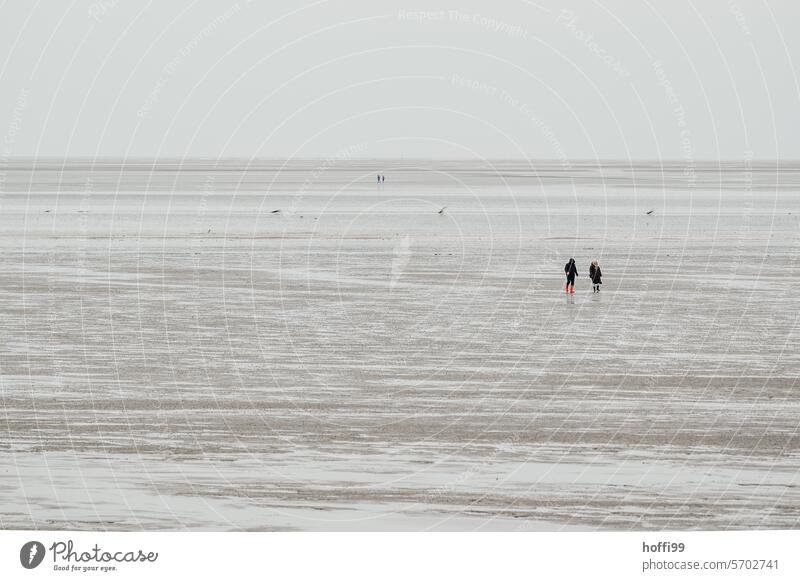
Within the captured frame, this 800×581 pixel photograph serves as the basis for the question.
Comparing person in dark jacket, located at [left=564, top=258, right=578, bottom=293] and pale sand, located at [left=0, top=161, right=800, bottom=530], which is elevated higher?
person in dark jacket, located at [left=564, top=258, right=578, bottom=293]

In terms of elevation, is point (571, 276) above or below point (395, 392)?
above

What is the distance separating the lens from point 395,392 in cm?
2606

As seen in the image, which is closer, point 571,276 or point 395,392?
point 395,392

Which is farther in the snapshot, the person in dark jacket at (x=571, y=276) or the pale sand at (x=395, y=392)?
the person in dark jacket at (x=571, y=276)

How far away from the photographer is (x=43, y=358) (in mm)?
29938

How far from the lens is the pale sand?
58.9 feet

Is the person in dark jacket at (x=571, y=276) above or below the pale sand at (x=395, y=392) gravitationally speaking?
above

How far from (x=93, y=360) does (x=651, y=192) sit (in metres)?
139

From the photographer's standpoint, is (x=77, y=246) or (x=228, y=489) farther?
(x=77, y=246)

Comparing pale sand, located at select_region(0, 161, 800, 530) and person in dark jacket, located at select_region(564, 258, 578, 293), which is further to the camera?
person in dark jacket, located at select_region(564, 258, 578, 293)

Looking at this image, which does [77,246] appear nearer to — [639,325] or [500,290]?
[500,290]

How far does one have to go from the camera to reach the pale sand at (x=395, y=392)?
1794 centimetres
